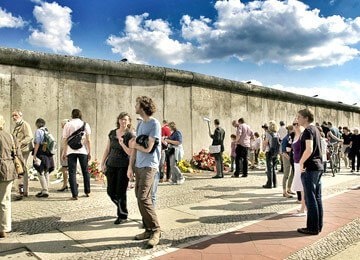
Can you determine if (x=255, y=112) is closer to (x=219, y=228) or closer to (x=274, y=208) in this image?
(x=274, y=208)

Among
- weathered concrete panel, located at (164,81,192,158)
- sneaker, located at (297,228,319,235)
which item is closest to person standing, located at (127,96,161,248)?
sneaker, located at (297,228,319,235)

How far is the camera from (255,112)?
1574 centimetres

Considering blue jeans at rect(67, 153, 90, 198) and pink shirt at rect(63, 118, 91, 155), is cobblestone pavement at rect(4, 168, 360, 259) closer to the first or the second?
blue jeans at rect(67, 153, 90, 198)

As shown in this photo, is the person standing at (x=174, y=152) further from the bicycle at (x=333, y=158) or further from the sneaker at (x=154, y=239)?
the bicycle at (x=333, y=158)

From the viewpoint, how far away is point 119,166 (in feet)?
15.5

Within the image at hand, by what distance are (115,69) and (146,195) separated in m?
7.34

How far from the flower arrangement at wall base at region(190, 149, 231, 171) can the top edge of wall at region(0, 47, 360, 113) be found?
2994 millimetres

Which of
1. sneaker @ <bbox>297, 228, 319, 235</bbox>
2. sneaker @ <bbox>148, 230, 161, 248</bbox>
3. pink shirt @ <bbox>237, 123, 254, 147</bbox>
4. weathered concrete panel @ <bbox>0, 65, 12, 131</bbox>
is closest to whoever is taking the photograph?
sneaker @ <bbox>148, 230, 161, 248</bbox>

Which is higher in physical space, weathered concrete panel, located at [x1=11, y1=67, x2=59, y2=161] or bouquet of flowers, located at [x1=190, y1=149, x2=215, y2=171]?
weathered concrete panel, located at [x1=11, y1=67, x2=59, y2=161]

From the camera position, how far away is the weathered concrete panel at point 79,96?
9.47 metres

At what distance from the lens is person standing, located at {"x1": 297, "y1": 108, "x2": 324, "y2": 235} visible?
4312 mm

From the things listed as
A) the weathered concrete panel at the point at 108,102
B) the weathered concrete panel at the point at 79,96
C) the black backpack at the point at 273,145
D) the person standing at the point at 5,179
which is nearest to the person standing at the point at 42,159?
the person standing at the point at 5,179

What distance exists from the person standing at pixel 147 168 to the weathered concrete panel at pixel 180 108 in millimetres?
7712

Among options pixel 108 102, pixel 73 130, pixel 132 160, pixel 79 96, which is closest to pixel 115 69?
pixel 108 102
